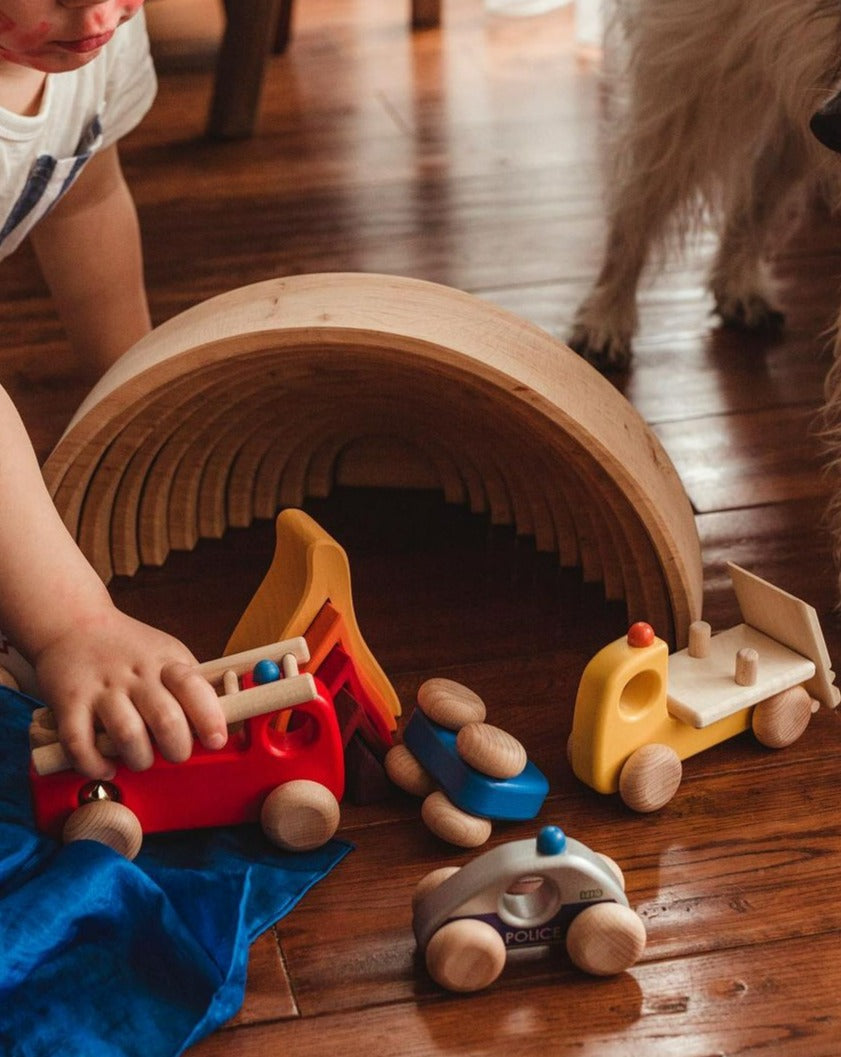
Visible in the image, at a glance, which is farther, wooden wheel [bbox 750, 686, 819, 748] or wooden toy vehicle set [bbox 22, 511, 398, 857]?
wooden wheel [bbox 750, 686, 819, 748]

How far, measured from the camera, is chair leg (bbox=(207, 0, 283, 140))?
86.2 inches

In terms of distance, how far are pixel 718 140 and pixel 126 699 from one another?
82 cm

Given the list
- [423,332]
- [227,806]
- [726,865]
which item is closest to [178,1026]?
[227,806]

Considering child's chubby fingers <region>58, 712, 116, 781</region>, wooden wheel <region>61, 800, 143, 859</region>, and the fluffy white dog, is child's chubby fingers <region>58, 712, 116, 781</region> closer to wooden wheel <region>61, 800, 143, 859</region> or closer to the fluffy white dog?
wooden wheel <region>61, 800, 143, 859</region>

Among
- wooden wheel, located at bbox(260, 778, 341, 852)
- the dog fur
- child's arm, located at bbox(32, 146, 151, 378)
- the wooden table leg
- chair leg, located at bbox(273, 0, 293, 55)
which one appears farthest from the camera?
the wooden table leg

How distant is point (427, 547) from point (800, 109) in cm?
47

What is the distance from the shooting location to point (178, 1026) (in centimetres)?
73

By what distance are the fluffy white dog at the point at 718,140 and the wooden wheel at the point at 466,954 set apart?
0.57m

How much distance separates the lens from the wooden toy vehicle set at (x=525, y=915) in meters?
0.74

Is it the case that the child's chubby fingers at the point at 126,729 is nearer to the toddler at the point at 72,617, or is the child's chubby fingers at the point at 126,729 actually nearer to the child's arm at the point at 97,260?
the toddler at the point at 72,617

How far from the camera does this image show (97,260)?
1323mm

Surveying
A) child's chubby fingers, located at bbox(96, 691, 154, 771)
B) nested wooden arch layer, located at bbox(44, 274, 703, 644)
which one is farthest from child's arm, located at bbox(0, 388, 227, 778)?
nested wooden arch layer, located at bbox(44, 274, 703, 644)

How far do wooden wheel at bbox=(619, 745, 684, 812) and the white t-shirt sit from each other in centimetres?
67

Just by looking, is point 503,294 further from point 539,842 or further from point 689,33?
point 539,842
